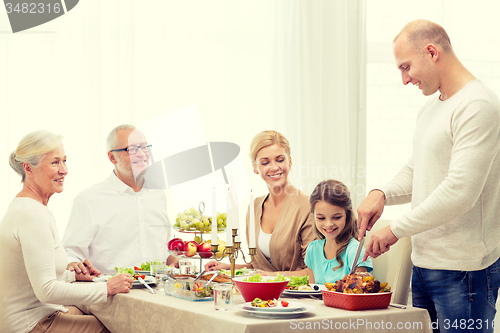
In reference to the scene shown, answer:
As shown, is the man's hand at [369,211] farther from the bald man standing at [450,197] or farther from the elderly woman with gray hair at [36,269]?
the elderly woman with gray hair at [36,269]

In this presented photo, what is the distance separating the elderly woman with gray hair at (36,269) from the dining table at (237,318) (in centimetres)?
16

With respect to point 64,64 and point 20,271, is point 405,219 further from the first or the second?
point 64,64

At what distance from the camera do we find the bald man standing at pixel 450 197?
5.02 ft

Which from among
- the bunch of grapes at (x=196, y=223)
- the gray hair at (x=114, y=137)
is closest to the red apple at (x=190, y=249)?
the bunch of grapes at (x=196, y=223)

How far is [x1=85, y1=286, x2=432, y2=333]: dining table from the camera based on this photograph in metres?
1.40

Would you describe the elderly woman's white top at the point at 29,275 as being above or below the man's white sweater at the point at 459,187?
below

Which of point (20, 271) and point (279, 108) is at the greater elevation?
point (279, 108)

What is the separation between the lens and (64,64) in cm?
323

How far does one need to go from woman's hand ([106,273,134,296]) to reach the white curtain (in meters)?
1.42

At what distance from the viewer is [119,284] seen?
75.5 inches

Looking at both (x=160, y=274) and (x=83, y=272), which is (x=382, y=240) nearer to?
(x=160, y=274)

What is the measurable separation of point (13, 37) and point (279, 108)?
1771 mm

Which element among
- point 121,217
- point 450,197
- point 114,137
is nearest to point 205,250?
point 450,197

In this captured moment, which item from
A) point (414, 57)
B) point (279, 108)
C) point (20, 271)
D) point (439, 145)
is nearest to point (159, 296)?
point (20, 271)
